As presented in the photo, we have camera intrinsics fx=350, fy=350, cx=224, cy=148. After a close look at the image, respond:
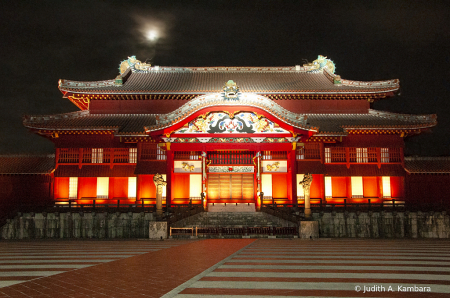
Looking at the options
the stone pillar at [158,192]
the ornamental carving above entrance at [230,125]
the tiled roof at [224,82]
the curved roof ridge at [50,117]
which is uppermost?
the tiled roof at [224,82]

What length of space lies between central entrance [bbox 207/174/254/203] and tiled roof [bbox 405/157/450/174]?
13416mm

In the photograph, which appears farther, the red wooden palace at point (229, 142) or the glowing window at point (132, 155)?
the glowing window at point (132, 155)

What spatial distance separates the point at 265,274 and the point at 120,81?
1156 inches

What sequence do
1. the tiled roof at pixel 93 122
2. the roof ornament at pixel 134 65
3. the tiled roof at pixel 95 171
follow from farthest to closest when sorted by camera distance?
the roof ornament at pixel 134 65
the tiled roof at pixel 95 171
the tiled roof at pixel 93 122

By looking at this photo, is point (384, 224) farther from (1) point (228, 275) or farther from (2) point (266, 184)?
(1) point (228, 275)

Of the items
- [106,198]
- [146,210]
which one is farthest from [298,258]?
[106,198]

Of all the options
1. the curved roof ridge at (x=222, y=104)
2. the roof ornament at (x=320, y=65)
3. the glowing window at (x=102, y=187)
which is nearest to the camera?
the curved roof ridge at (x=222, y=104)

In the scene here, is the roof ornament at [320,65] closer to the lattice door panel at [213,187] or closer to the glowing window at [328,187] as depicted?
the glowing window at [328,187]

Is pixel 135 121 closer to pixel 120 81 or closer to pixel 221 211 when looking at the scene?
pixel 120 81

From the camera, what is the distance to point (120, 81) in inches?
1324

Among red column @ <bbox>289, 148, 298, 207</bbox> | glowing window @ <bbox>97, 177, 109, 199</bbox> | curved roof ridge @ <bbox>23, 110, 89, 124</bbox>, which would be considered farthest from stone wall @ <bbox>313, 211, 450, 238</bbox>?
curved roof ridge @ <bbox>23, 110, 89, 124</bbox>

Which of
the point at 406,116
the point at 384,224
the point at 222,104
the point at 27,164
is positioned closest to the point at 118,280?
the point at 222,104

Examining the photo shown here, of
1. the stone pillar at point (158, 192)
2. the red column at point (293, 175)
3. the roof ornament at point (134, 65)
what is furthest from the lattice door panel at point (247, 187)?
the roof ornament at point (134, 65)

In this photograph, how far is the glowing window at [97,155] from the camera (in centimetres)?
2969
